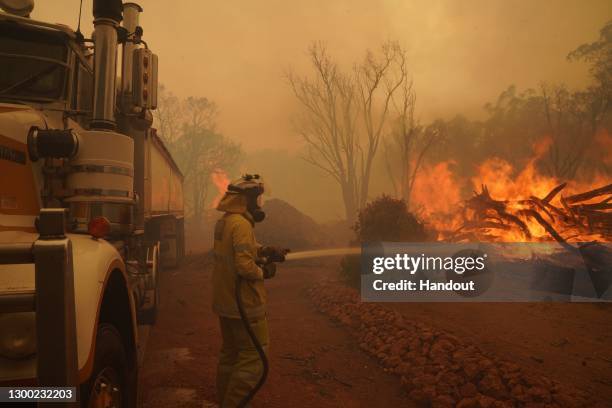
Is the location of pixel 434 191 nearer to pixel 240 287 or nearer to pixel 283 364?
pixel 283 364

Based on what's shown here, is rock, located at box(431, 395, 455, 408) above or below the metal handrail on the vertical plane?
below

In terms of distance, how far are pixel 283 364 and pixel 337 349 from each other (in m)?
0.99

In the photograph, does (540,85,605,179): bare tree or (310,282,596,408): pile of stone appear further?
(540,85,605,179): bare tree

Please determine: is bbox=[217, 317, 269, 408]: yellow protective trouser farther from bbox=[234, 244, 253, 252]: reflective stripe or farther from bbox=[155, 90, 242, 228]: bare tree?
bbox=[155, 90, 242, 228]: bare tree

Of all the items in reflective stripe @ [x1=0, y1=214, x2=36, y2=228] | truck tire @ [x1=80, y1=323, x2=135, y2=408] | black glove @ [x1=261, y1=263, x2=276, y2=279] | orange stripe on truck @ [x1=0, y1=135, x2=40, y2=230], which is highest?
orange stripe on truck @ [x1=0, y1=135, x2=40, y2=230]

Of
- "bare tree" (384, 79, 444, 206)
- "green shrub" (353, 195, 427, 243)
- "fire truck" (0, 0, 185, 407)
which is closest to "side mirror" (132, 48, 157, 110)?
"fire truck" (0, 0, 185, 407)

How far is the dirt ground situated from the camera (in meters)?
4.34

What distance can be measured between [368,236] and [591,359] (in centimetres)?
515

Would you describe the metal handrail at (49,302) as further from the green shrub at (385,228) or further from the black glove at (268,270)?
the green shrub at (385,228)

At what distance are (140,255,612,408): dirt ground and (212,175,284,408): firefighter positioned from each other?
32.9 inches

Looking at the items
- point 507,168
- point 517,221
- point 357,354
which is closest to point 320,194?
point 507,168

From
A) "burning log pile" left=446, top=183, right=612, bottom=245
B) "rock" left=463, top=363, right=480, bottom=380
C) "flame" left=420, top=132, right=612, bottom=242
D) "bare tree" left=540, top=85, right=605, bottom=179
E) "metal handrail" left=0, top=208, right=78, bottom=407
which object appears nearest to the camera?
"metal handrail" left=0, top=208, right=78, bottom=407

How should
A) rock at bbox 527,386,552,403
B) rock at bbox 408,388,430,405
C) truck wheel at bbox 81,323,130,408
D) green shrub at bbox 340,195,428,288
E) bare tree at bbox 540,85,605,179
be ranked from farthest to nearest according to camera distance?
bare tree at bbox 540,85,605,179 < green shrub at bbox 340,195,428,288 < rock at bbox 408,388,430,405 < rock at bbox 527,386,552,403 < truck wheel at bbox 81,323,130,408

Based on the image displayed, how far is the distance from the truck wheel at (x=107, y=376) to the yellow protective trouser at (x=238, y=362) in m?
0.94
